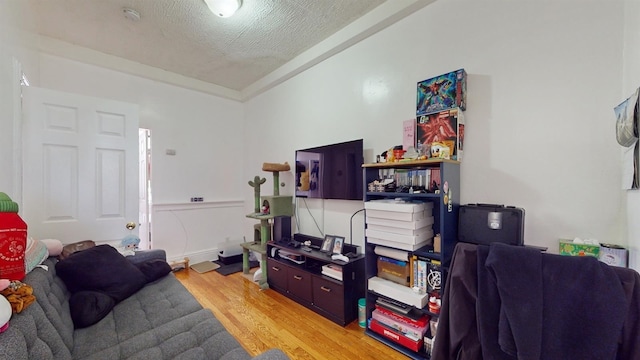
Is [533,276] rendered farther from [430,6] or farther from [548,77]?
[430,6]

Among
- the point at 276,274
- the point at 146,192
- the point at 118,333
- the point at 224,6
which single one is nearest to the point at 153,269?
the point at 118,333

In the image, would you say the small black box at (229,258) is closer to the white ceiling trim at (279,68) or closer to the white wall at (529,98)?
the white ceiling trim at (279,68)

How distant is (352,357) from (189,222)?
10.1ft

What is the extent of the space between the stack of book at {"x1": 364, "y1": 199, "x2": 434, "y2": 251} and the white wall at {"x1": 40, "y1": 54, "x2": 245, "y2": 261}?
296 centimetres

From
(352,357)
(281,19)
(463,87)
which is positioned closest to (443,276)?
(352,357)

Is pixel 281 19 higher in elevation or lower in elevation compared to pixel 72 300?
higher

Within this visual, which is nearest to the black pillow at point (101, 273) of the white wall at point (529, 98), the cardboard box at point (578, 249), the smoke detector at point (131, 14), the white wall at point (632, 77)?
the smoke detector at point (131, 14)

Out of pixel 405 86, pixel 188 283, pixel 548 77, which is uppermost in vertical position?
pixel 405 86

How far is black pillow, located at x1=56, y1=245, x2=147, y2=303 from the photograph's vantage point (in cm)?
167

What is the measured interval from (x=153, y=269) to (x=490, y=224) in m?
2.56

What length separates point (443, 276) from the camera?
166 cm

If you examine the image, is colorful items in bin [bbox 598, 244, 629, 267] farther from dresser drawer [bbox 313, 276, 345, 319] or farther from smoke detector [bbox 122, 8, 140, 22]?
smoke detector [bbox 122, 8, 140, 22]

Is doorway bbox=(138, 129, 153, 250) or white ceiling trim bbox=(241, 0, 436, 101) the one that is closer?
white ceiling trim bbox=(241, 0, 436, 101)

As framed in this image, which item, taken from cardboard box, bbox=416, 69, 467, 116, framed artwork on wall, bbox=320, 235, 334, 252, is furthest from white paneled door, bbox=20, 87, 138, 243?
cardboard box, bbox=416, 69, 467, 116
